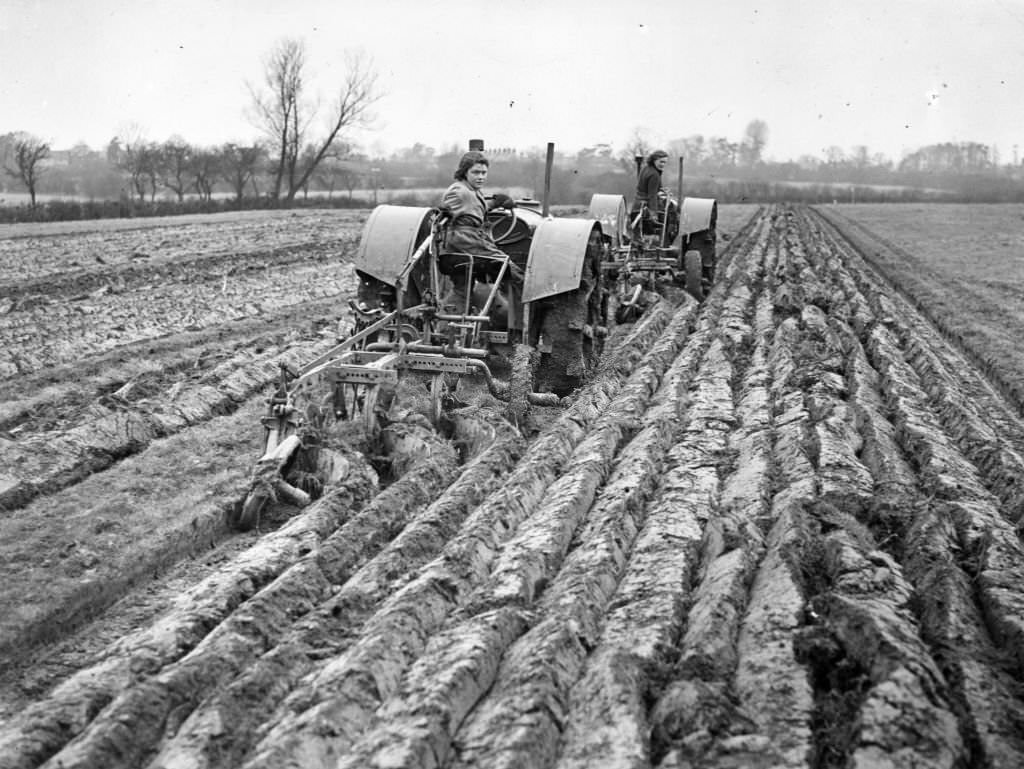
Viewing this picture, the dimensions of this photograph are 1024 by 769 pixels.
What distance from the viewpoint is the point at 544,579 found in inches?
155

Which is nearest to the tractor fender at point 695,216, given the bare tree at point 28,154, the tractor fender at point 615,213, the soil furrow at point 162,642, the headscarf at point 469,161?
the tractor fender at point 615,213

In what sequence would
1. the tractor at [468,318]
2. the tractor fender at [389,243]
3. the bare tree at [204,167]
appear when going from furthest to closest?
the bare tree at [204,167]
the tractor fender at [389,243]
the tractor at [468,318]

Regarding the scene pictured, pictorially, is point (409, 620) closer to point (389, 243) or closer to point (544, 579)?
point (544, 579)

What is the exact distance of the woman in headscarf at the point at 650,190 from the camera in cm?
1255

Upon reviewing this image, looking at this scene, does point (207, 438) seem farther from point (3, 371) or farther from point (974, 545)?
point (974, 545)

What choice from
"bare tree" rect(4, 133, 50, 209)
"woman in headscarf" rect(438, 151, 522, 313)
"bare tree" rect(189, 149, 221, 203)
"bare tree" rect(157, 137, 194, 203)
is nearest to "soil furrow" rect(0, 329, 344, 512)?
"woman in headscarf" rect(438, 151, 522, 313)

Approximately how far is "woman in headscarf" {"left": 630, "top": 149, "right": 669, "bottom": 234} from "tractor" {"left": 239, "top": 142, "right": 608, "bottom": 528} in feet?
14.1

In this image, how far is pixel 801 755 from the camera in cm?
271

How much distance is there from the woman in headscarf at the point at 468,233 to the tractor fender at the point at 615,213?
4.32m

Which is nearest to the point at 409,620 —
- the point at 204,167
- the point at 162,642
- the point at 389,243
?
the point at 162,642

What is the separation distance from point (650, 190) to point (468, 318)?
257 inches

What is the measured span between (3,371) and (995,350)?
29.1 ft

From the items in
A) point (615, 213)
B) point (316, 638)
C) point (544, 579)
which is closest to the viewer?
point (316, 638)

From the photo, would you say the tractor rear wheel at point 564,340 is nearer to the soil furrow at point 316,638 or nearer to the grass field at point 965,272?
the soil furrow at point 316,638
